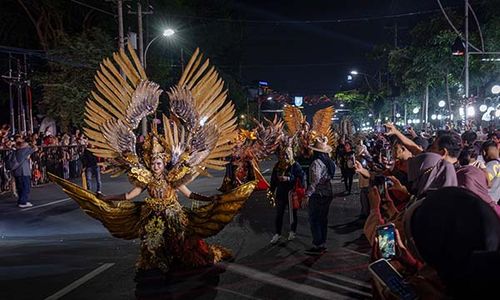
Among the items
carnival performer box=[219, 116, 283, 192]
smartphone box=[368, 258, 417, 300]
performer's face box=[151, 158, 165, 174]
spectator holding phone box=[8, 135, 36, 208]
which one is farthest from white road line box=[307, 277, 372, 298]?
spectator holding phone box=[8, 135, 36, 208]

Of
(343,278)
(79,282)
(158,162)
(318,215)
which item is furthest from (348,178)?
(79,282)

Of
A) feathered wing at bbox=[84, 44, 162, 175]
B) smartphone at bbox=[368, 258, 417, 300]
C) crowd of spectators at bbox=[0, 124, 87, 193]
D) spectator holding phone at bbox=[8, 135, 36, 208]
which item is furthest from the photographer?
crowd of spectators at bbox=[0, 124, 87, 193]

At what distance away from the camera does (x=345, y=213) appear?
11.7 m

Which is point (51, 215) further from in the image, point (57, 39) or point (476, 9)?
point (476, 9)

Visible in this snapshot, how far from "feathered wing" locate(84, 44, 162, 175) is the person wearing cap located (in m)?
2.67

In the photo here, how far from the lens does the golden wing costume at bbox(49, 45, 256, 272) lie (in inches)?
261

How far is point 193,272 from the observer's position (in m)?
6.78

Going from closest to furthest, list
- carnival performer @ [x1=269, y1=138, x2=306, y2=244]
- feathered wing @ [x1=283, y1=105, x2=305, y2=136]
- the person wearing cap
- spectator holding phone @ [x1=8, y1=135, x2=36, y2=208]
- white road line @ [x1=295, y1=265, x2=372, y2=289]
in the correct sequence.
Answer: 1. white road line @ [x1=295, y1=265, x2=372, y2=289]
2. the person wearing cap
3. carnival performer @ [x1=269, y1=138, x2=306, y2=244]
4. spectator holding phone @ [x1=8, y1=135, x2=36, y2=208]
5. feathered wing @ [x1=283, y1=105, x2=305, y2=136]

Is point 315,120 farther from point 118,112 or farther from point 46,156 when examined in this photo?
point 118,112

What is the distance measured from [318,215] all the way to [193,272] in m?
2.24

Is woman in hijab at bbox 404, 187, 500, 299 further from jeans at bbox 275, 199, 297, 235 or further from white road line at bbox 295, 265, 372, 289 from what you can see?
jeans at bbox 275, 199, 297, 235

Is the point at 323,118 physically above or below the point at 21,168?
above

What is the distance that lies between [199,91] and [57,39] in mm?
22586

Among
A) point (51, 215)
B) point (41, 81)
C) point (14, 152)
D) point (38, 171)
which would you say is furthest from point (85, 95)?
point (51, 215)
